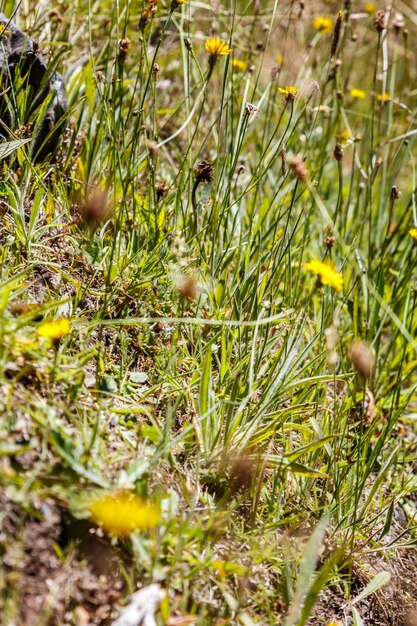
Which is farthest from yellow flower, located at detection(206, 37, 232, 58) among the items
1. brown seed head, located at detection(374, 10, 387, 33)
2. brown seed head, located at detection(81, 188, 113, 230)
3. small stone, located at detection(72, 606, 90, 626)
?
small stone, located at detection(72, 606, 90, 626)

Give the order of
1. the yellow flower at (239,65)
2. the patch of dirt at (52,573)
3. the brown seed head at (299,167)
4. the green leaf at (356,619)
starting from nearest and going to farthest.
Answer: the patch of dirt at (52,573), the brown seed head at (299,167), the green leaf at (356,619), the yellow flower at (239,65)

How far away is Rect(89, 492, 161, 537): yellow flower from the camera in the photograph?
1.02 m

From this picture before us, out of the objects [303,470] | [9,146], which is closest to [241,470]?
[303,470]

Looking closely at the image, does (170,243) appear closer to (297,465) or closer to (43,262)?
(43,262)

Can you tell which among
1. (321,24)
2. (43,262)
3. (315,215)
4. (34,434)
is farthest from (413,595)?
(321,24)

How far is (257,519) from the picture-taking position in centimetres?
138

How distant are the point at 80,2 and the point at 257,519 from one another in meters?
2.20

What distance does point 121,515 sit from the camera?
102 cm

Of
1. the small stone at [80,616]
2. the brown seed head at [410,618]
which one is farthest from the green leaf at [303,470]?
the small stone at [80,616]

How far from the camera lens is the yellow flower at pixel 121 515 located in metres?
1.02

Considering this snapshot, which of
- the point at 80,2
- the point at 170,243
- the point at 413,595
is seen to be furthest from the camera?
the point at 80,2

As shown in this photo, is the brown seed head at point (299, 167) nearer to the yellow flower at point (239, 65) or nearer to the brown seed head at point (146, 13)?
the brown seed head at point (146, 13)

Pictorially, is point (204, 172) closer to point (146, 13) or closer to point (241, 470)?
point (146, 13)

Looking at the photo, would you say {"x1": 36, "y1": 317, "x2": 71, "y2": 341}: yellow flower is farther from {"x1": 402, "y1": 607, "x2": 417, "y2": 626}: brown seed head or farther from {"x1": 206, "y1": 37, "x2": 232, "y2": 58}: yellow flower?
{"x1": 402, "y1": 607, "x2": 417, "y2": 626}: brown seed head
